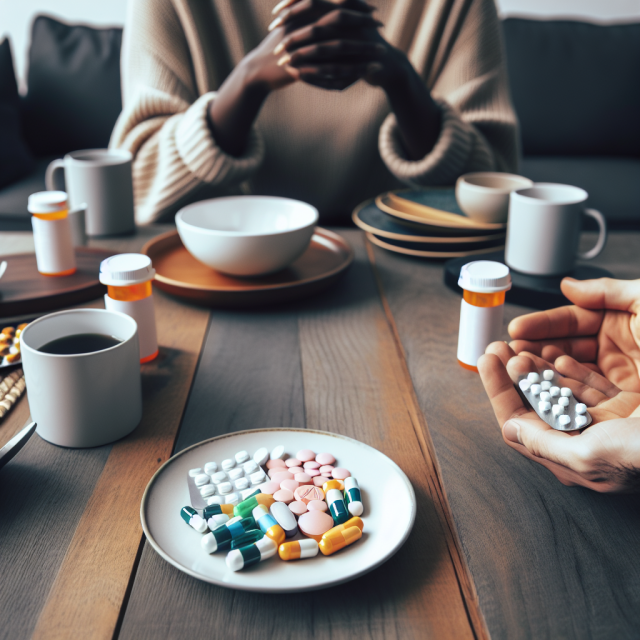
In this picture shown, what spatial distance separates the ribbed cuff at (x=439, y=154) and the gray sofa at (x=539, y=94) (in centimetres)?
130

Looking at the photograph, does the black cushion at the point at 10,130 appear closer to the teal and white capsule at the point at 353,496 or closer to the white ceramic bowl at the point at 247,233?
the white ceramic bowl at the point at 247,233

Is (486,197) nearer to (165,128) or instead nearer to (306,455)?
(306,455)

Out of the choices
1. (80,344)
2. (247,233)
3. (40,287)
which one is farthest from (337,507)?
(40,287)

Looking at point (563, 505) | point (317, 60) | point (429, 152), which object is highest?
point (317, 60)

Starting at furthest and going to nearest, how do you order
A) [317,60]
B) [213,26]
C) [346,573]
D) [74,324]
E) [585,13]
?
1. [585,13]
2. [213,26]
3. [317,60]
4. [74,324]
5. [346,573]

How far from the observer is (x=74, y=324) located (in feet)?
2.33

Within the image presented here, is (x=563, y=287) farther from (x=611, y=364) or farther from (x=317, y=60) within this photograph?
(x=317, y=60)

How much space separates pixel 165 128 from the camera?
1.57m

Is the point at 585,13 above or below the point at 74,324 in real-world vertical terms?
above

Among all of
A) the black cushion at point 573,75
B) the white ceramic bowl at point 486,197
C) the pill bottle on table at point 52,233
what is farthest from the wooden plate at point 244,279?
the black cushion at point 573,75

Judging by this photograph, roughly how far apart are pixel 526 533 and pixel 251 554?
0.24 m

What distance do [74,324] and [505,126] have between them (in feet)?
4.67

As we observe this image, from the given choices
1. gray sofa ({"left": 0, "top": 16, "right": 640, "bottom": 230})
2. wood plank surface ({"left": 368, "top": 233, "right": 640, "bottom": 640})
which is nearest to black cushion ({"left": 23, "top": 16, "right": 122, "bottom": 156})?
gray sofa ({"left": 0, "top": 16, "right": 640, "bottom": 230})

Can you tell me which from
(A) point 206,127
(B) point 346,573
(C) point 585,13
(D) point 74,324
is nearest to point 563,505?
(B) point 346,573
